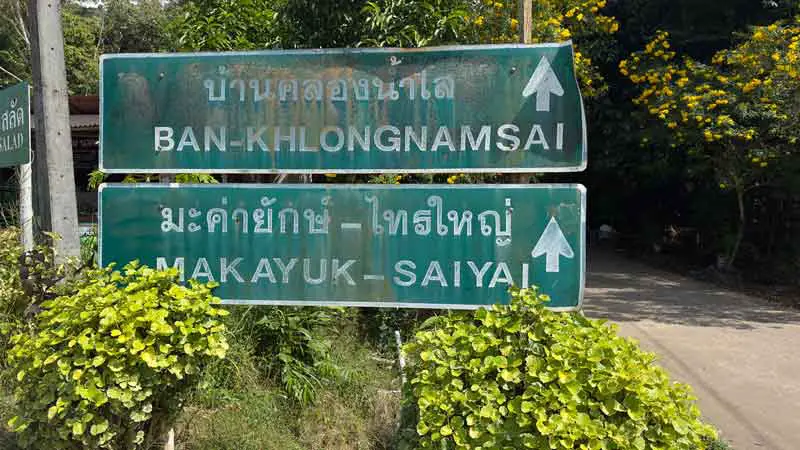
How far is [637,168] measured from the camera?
1521 cm

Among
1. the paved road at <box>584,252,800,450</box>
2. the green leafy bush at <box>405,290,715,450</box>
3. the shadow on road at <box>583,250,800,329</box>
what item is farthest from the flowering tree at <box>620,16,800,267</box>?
the green leafy bush at <box>405,290,715,450</box>

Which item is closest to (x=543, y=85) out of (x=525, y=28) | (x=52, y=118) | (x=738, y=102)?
(x=525, y=28)

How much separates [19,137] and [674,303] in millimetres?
9268

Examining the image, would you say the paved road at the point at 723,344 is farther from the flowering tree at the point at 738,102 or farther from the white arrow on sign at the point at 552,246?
the white arrow on sign at the point at 552,246

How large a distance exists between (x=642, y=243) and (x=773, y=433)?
48.3 feet

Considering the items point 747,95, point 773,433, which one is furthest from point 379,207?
point 747,95

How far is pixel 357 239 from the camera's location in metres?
2.85

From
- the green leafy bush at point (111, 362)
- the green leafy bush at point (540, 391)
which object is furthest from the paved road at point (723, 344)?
the green leafy bush at point (111, 362)

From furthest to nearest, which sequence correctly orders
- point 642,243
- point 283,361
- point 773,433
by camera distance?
point 642,243 → point 773,433 → point 283,361

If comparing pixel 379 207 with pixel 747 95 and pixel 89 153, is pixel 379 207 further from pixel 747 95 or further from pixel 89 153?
pixel 89 153

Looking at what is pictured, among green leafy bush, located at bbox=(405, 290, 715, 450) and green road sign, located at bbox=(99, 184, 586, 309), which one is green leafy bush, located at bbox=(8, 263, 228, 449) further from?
green leafy bush, located at bbox=(405, 290, 715, 450)

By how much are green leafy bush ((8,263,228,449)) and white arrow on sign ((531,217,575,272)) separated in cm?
132

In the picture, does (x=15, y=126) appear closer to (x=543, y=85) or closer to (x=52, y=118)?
(x=52, y=118)

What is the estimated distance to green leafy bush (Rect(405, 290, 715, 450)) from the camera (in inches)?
87.0
